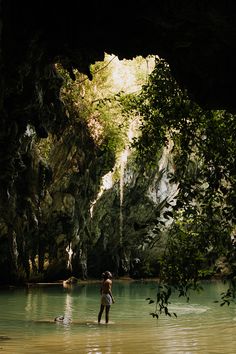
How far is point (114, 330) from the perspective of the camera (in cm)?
1420

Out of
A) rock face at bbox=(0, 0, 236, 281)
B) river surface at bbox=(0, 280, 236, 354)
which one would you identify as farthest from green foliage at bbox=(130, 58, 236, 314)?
river surface at bbox=(0, 280, 236, 354)

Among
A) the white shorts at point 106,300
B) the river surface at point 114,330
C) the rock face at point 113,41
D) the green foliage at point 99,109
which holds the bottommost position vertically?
the river surface at point 114,330

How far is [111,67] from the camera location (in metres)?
36.1

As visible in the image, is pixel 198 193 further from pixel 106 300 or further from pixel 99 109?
pixel 99 109

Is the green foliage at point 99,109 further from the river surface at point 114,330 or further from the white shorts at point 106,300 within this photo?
the white shorts at point 106,300

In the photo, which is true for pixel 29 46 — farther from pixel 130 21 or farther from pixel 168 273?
pixel 168 273

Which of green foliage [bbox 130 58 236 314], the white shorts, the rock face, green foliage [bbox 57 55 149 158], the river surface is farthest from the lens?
green foliage [bbox 57 55 149 158]

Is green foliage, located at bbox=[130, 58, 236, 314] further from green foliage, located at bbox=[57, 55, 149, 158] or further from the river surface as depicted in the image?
green foliage, located at bbox=[57, 55, 149, 158]

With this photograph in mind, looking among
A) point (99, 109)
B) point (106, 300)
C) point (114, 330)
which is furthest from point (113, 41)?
point (99, 109)

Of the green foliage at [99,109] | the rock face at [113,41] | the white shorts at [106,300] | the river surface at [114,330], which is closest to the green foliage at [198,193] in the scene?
the rock face at [113,41]

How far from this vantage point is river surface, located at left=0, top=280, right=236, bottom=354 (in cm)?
1140

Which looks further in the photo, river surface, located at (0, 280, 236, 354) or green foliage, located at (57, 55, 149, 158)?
green foliage, located at (57, 55, 149, 158)

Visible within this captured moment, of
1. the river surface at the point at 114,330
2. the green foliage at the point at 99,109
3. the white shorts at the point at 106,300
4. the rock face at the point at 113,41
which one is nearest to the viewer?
the rock face at the point at 113,41

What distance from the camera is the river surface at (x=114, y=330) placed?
11.4 meters
